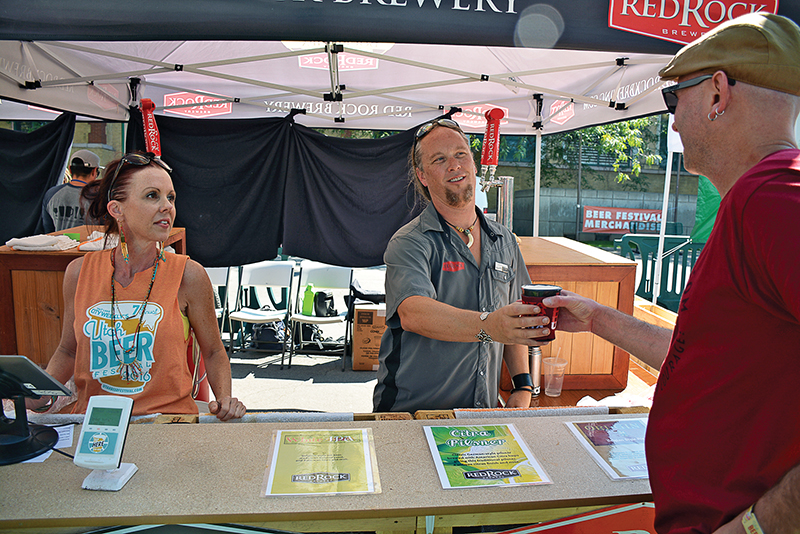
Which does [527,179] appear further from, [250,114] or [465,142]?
[465,142]

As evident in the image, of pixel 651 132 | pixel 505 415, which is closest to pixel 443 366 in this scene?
pixel 505 415

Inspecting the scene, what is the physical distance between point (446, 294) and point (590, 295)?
167 centimetres

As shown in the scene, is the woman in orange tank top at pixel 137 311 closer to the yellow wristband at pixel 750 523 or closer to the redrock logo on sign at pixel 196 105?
the yellow wristband at pixel 750 523

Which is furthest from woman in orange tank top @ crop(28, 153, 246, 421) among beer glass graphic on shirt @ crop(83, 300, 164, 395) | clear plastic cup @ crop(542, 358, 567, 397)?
clear plastic cup @ crop(542, 358, 567, 397)

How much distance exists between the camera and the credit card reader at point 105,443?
3.70 feet

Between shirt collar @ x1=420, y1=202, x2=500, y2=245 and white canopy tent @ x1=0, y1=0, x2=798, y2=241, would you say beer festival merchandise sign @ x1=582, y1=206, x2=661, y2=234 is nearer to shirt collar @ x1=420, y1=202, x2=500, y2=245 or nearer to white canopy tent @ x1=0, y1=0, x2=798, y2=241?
white canopy tent @ x1=0, y1=0, x2=798, y2=241

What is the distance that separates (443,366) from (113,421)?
102 cm

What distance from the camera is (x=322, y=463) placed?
49.5 inches

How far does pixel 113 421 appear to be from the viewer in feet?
3.81

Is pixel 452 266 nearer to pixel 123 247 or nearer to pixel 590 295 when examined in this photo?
pixel 123 247

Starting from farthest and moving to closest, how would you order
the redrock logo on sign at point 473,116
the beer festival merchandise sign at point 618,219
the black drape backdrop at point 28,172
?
the beer festival merchandise sign at point 618,219
the redrock logo on sign at point 473,116
the black drape backdrop at point 28,172

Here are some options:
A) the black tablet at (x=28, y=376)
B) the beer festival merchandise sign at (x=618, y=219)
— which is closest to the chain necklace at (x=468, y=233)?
the black tablet at (x=28, y=376)

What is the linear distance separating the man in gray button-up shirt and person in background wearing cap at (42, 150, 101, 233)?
11.4ft

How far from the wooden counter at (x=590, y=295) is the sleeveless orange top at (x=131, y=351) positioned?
2008 millimetres
